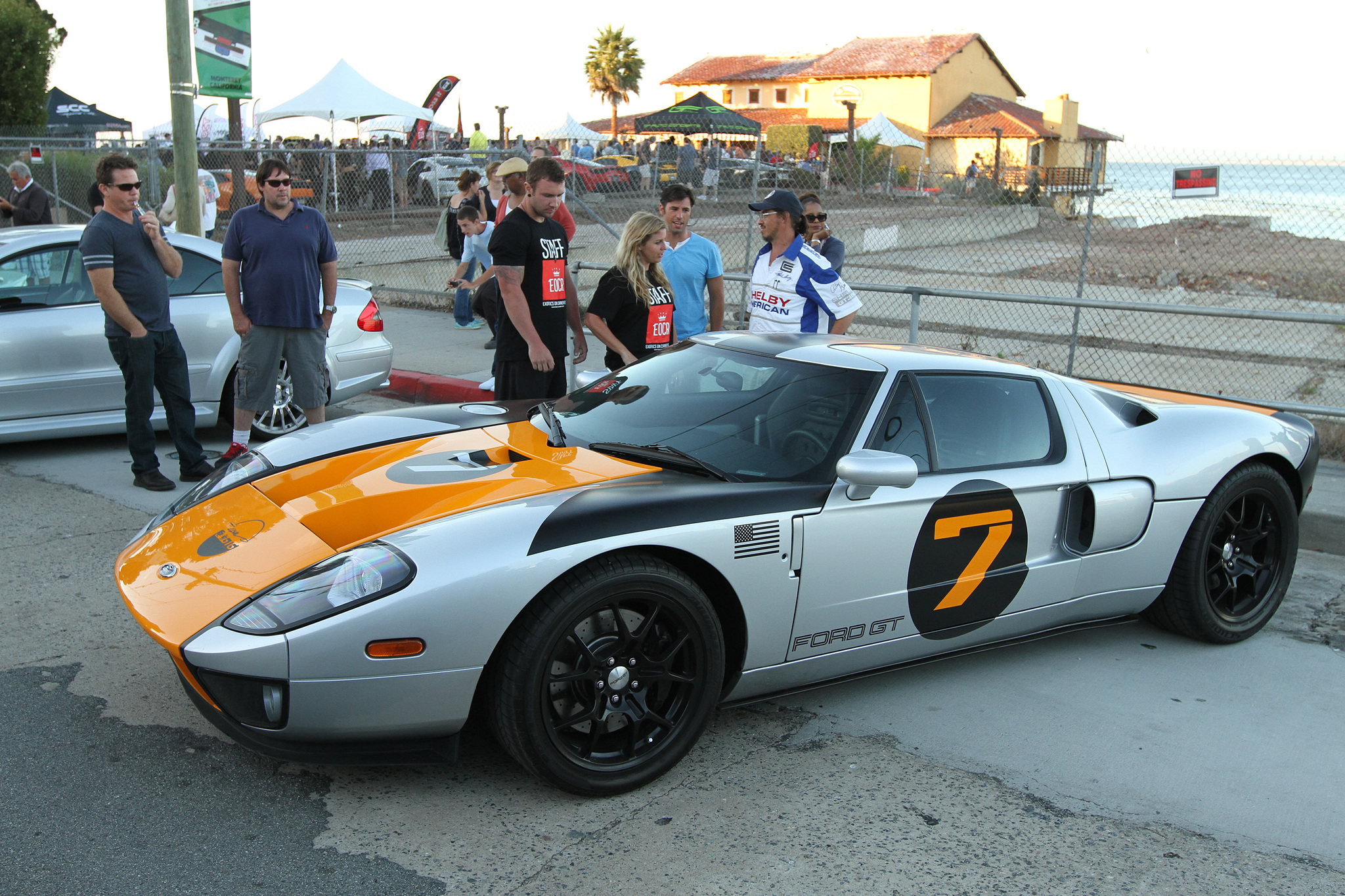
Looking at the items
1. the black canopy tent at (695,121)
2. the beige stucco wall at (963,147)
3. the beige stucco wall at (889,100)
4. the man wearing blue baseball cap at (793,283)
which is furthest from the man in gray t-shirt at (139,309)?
the beige stucco wall at (889,100)

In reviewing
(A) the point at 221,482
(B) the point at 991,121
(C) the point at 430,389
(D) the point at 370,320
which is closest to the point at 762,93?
(B) the point at 991,121

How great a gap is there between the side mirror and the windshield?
0.51 feet

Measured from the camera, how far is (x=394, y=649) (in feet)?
8.95

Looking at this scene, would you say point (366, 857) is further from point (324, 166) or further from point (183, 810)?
point (324, 166)

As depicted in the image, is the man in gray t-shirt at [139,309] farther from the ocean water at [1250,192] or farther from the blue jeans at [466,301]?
the ocean water at [1250,192]

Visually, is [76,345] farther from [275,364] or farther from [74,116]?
[74,116]

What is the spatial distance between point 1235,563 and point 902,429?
1.79 metres

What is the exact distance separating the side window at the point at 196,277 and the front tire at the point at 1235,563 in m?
5.81

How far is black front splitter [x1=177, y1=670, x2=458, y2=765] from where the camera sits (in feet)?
9.21

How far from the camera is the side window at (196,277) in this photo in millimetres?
6984

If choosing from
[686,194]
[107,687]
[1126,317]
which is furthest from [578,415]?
[1126,317]

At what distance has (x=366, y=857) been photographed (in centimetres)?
272

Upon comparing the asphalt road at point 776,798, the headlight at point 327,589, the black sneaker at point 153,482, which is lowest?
the asphalt road at point 776,798

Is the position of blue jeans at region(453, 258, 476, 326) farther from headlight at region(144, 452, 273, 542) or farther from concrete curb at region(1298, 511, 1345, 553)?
concrete curb at region(1298, 511, 1345, 553)
